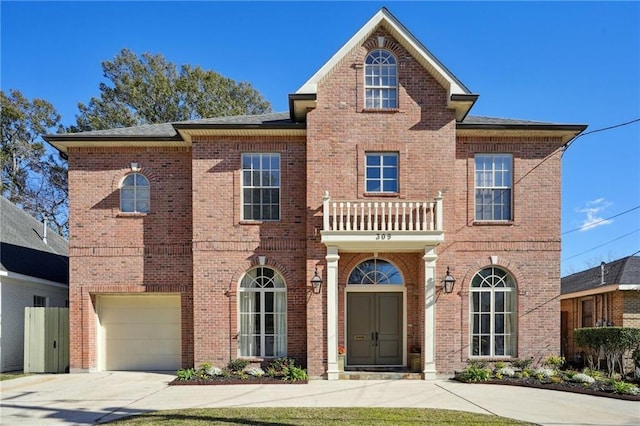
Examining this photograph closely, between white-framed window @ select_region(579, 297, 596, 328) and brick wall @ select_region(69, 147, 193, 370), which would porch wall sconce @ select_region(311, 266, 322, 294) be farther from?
white-framed window @ select_region(579, 297, 596, 328)

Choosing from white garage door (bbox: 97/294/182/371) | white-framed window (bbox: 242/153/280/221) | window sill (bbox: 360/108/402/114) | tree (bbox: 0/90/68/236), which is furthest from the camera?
tree (bbox: 0/90/68/236)

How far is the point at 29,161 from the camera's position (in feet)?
101

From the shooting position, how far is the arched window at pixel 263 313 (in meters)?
13.8

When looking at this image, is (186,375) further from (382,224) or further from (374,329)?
(382,224)

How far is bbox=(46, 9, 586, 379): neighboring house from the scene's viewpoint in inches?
529

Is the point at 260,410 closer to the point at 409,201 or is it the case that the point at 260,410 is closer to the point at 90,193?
the point at 409,201

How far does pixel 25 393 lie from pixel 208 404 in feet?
15.9

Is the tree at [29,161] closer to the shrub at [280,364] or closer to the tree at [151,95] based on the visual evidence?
the tree at [151,95]

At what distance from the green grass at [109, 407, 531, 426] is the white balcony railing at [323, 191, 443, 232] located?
193 inches

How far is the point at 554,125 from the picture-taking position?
45.8ft

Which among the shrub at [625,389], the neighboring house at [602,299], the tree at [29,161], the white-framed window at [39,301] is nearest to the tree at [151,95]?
the tree at [29,161]

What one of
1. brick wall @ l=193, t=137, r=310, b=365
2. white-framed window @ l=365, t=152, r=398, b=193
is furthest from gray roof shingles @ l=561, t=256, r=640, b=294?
brick wall @ l=193, t=137, r=310, b=365

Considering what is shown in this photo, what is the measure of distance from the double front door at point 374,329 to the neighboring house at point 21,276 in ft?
34.6

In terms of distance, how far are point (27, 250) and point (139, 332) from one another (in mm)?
6243
